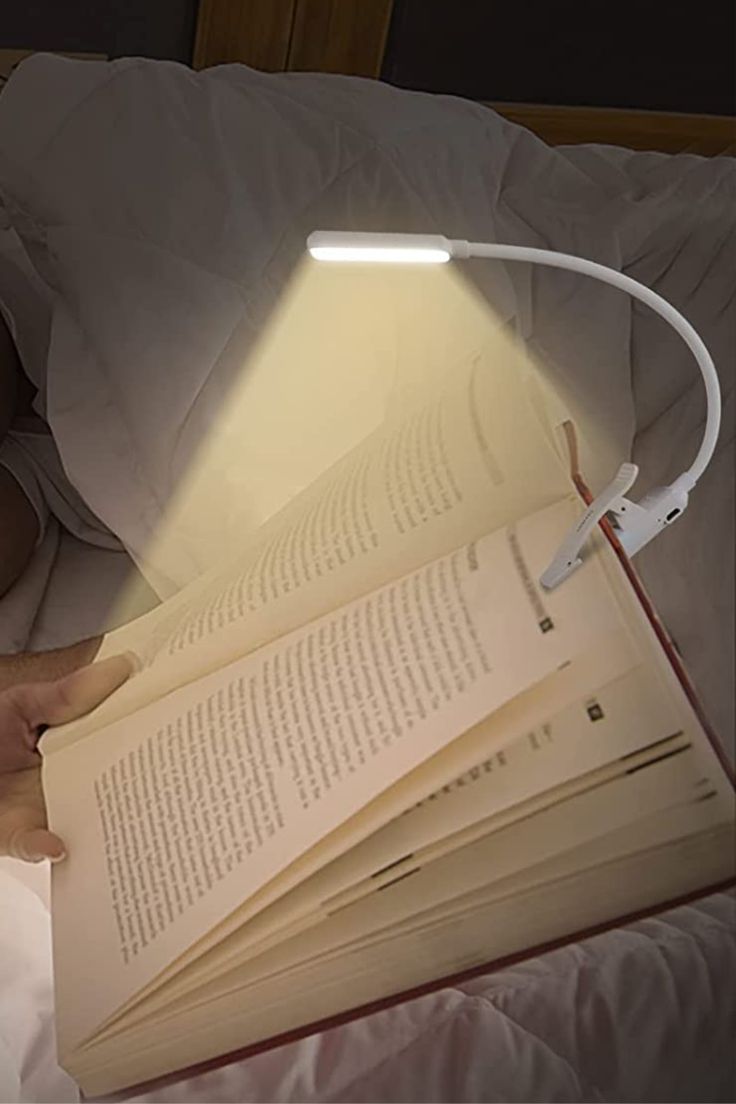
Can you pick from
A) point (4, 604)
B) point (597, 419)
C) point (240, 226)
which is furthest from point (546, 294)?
point (4, 604)

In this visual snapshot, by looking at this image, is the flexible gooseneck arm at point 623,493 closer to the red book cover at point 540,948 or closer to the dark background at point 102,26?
the red book cover at point 540,948

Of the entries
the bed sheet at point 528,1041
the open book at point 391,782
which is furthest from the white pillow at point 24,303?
the bed sheet at point 528,1041

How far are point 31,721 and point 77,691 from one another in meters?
0.05

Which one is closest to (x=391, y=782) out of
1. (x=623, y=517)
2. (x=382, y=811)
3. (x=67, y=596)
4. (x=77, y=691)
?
(x=382, y=811)

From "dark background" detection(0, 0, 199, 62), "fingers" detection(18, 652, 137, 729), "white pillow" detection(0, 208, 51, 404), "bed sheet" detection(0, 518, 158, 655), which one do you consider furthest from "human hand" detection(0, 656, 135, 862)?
"dark background" detection(0, 0, 199, 62)

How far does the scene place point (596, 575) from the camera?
0.57 metres

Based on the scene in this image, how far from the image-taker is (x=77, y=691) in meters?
0.79

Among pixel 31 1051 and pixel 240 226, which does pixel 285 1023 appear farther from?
pixel 240 226

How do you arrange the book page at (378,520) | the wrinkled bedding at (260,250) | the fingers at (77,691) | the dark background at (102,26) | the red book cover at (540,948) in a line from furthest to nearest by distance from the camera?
the dark background at (102,26) < the wrinkled bedding at (260,250) < the fingers at (77,691) < the book page at (378,520) < the red book cover at (540,948)

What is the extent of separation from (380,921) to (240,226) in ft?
1.76

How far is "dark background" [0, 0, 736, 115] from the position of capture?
119 centimetres

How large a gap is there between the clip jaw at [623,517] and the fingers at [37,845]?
0.31 metres

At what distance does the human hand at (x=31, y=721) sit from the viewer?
2.50 feet

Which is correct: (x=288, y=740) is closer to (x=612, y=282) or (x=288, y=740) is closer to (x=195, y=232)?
(x=612, y=282)
